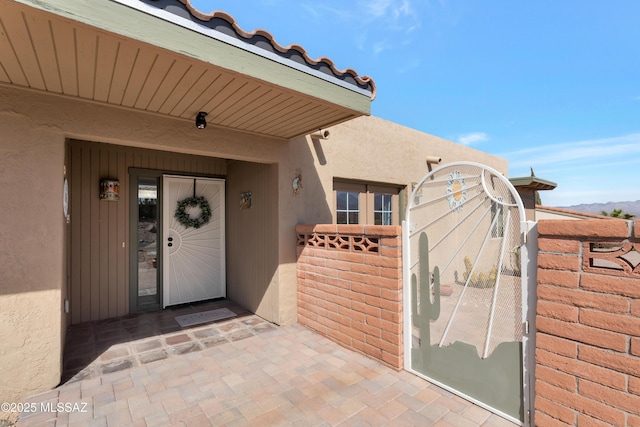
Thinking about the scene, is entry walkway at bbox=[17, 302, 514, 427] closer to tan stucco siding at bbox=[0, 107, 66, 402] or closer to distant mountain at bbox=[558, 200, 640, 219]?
tan stucco siding at bbox=[0, 107, 66, 402]

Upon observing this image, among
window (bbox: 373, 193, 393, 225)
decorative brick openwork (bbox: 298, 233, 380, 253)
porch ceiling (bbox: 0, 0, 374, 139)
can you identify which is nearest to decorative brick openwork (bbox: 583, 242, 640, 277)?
decorative brick openwork (bbox: 298, 233, 380, 253)

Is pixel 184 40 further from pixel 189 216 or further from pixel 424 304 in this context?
pixel 189 216

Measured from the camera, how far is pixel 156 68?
230 centimetres

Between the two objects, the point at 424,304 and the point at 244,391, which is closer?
the point at 244,391

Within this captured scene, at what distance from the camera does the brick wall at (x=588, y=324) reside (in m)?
1.62

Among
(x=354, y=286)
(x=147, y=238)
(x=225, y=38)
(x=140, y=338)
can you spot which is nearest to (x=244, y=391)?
(x=354, y=286)

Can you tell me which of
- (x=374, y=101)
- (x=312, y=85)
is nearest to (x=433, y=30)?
(x=374, y=101)

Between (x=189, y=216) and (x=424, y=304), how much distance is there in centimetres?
436

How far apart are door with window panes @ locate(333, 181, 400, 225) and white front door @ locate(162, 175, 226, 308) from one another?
2375 mm

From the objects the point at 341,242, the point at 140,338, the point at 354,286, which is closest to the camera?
the point at 354,286

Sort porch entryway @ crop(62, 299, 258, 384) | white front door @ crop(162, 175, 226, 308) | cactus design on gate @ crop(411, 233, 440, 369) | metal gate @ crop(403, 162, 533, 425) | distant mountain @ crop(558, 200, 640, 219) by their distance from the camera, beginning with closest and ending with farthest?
metal gate @ crop(403, 162, 533, 425) → cactus design on gate @ crop(411, 233, 440, 369) → porch entryway @ crop(62, 299, 258, 384) → white front door @ crop(162, 175, 226, 308) → distant mountain @ crop(558, 200, 640, 219)

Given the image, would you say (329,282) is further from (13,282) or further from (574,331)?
(13,282)

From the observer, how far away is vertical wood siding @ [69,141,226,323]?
14.4 feet

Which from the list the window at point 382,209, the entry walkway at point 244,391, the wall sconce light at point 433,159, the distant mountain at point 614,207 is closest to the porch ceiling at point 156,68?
the entry walkway at point 244,391
